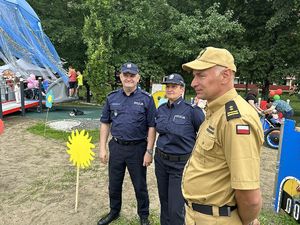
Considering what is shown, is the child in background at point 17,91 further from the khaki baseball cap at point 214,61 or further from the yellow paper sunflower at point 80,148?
the khaki baseball cap at point 214,61

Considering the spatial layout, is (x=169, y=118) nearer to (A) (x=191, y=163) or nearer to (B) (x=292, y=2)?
(A) (x=191, y=163)

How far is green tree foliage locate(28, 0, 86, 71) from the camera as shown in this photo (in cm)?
1778

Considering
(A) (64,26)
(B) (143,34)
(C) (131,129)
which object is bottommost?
(C) (131,129)

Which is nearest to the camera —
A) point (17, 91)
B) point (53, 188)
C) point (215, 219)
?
point (215, 219)

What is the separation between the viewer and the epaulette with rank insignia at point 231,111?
1.78 meters

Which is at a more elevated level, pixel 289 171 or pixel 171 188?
pixel 171 188

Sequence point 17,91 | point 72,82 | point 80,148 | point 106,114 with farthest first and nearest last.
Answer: point 72,82, point 17,91, point 80,148, point 106,114

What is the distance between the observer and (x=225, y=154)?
5.95 feet

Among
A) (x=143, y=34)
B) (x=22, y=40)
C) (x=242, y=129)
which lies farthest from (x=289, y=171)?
(x=143, y=34)

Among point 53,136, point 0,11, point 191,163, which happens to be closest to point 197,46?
point 0,11

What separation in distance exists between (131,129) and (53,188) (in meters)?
2.27

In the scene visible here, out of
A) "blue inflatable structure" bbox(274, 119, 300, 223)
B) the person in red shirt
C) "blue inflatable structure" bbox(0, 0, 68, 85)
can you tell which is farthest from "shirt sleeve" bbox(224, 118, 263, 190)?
the person in red shirt

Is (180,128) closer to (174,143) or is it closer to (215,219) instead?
(174,143)

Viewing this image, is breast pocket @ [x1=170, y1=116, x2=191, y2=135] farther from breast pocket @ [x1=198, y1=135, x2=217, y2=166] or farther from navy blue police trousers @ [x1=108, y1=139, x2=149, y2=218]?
breast pocket @ [x1=198, y1=135, x2=217, y2=166]
